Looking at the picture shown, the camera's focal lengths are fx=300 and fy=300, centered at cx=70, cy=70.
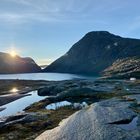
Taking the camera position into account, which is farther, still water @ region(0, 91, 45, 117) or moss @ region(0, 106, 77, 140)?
still water @ region(0, 91, 45, 117)

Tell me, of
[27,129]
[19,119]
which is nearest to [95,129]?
[27,129]

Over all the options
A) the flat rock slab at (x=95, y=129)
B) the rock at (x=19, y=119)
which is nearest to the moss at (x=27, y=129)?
the rock at (x=19, y=119)

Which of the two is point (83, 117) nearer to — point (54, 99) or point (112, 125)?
point (112, 125)

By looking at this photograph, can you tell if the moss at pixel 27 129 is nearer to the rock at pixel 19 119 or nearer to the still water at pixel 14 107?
the rock at pixel 19 119

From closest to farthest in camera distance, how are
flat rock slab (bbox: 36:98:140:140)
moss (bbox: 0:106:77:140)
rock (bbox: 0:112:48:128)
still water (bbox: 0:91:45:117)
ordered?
flat rock slab (bbox: 36:98:140:140) → moss (bbox: 0:106:77:140) → rock (bbox: 0:112:48:128) → still water (bbox: 0:91:45:117)

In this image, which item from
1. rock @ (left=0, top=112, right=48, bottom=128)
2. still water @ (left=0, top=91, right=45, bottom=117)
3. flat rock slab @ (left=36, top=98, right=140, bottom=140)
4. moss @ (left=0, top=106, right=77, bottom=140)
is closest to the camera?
flat rock slab @ (left=36, top=98, right=140, bottom=140)

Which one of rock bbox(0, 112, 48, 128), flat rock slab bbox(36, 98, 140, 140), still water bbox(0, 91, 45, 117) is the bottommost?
still water bbox(0, 91, 45, 117)

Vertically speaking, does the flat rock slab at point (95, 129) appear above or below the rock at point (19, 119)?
above

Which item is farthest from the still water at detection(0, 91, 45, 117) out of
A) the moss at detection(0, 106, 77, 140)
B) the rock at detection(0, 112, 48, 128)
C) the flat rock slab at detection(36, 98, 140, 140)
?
the flat rock slab at detection(36, 98, 140, 140)

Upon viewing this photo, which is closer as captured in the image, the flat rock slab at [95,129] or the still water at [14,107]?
the flat rock slab at [95,129]

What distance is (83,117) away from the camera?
192 feet

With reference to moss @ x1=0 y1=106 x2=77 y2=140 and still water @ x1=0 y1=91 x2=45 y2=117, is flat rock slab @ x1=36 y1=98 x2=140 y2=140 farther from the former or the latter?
still water @ x1=0 y1=91 x2=45 y2=117

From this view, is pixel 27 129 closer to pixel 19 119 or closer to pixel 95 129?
pixel 19 119

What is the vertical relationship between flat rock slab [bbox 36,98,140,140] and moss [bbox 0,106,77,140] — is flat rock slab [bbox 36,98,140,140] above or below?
above
